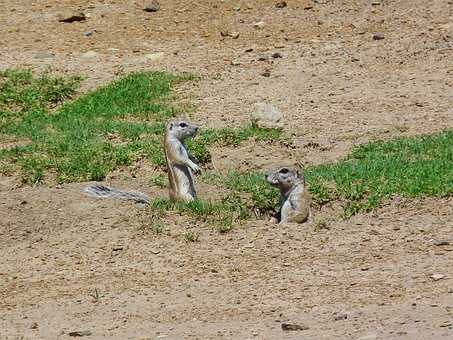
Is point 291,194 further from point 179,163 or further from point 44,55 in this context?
point 44,55

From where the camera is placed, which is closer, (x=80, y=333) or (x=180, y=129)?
(x=80, y=333)

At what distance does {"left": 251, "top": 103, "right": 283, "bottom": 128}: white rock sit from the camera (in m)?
13.1

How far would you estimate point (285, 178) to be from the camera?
10.1 meters

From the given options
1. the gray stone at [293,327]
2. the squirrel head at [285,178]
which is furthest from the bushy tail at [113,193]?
the gray stone at [293,327]

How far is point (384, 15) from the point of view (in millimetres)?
16609

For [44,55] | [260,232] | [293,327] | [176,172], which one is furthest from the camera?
[44,55]

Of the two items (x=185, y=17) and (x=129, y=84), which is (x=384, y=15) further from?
(x=129, y=84)

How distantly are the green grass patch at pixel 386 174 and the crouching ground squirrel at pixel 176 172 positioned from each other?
3.48 ft

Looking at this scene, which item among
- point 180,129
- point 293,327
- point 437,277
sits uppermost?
point 293,327

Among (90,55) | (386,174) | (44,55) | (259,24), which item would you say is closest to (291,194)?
(386,174)

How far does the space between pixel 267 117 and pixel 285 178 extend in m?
3.08

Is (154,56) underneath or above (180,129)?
underneath

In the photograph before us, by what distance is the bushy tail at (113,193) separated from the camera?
10234 millimetres

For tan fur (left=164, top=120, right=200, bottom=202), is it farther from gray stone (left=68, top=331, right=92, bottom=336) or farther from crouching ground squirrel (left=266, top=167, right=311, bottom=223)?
gray stone (left=68, top=331, right=92, bottom=336)
